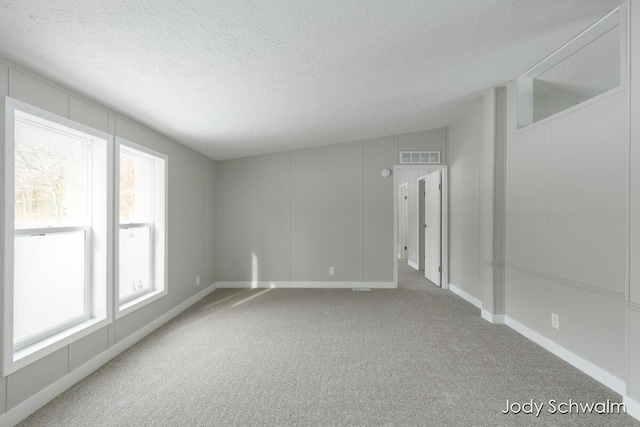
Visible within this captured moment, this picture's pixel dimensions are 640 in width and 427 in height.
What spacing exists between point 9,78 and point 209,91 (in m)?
1.25

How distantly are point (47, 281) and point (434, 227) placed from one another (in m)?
5.39

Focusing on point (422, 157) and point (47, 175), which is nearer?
point (47, 175)

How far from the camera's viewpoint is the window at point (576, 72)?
2.47 metres

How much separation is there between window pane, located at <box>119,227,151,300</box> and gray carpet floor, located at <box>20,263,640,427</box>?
56 centimetres

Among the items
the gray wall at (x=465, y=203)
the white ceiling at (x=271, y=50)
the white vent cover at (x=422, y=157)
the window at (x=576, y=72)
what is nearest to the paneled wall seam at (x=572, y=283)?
the gray wall at (x=465, y=203)

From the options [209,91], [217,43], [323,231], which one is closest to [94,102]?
[209,91]

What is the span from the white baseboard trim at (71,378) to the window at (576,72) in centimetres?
447

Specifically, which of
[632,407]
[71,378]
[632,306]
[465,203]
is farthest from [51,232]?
[465,203]

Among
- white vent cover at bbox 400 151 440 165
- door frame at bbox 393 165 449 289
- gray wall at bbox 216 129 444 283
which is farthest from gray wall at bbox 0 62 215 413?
white vent cover at bbox 400 151 440 165

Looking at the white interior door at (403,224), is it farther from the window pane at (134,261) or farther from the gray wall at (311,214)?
the window pane at (134,261)

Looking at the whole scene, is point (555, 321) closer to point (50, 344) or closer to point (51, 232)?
point (50, 344)

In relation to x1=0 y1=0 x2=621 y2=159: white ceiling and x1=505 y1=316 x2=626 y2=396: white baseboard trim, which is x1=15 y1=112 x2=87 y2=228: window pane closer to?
x1=0 y1=0 x2=621 y2=159: white ceiling

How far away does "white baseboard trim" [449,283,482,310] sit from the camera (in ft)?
14.5

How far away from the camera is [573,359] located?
2652mm
